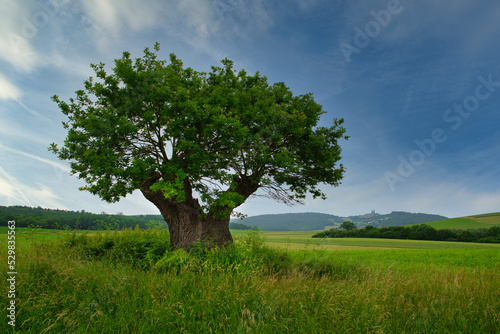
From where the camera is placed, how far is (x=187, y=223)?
1340 cm

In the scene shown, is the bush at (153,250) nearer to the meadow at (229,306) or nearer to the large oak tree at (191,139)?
the large oak tree at (191,139)

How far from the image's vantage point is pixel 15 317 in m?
5.60

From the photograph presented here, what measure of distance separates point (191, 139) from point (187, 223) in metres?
4.61

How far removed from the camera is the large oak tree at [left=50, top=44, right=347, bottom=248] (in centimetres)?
1145

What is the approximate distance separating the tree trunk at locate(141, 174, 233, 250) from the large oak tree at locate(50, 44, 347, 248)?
0.05 metres

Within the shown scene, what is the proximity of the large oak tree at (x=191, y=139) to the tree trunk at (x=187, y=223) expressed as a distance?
2.1 inches

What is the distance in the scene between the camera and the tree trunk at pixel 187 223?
13227 mm

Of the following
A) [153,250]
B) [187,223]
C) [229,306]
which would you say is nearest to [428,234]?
[187,223]

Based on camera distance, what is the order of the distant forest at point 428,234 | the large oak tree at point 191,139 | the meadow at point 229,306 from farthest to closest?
1. the distant forest at point 428,234
2. the large oak tree at point 191,139
3. the meadow at point 229,306

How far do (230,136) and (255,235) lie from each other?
6214mm

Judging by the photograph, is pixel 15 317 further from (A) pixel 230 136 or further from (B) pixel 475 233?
(B) pixel 475 233

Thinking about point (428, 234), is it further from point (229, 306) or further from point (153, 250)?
point (229, 306)

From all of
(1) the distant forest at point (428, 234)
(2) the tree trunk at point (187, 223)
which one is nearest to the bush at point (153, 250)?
(2) the tree trunk at point (187, 223)

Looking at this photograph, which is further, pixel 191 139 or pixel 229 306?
pixel 191 139
